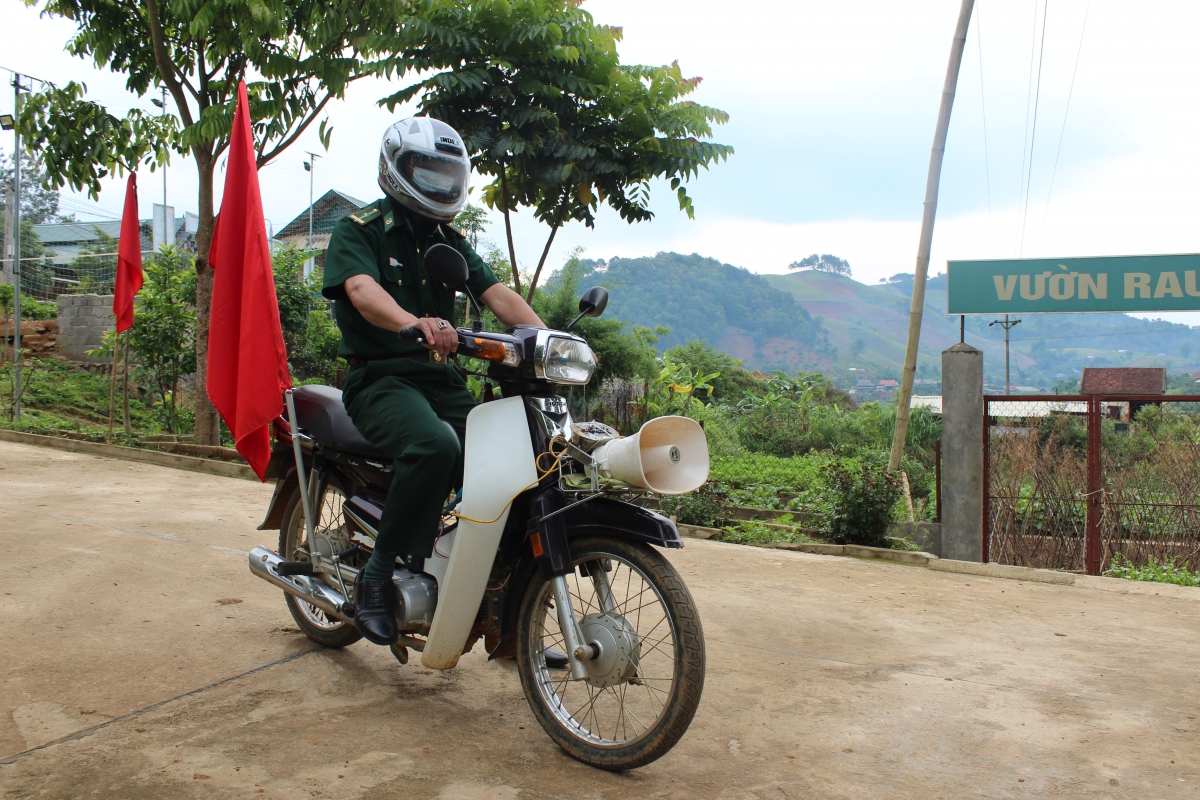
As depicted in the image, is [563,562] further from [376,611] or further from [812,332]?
[812,332]

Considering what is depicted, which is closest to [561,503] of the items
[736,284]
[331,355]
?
[331,355]

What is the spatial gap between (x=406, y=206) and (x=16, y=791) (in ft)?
6.56

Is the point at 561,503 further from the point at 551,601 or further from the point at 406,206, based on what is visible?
the point at 406,206

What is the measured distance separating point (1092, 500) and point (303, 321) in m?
9.37

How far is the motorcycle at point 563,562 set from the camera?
8.12 ft

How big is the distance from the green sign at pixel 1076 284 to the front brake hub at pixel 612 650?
19.5 ft

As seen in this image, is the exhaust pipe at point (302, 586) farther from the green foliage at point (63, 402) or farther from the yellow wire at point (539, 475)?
the green foliage at point (63, 402)

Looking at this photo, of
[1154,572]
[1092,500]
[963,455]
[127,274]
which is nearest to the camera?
[1154,572]

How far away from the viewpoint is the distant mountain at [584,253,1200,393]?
90.2 m

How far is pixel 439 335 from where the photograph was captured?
2.59m

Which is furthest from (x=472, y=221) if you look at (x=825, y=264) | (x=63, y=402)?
(x=825, y=264)

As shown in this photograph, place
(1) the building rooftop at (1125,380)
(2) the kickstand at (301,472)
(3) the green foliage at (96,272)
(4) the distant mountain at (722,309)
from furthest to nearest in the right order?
(4) the distant mountain at (722,309) → (1) the building rooftop at (1125,380) → (3) the green foliage at (96,272) → (2) the kickstand at (301,472)

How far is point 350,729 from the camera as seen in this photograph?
279 cm

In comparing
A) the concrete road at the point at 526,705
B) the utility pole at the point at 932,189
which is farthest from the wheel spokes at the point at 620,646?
the utility pole at the point at 932,189
